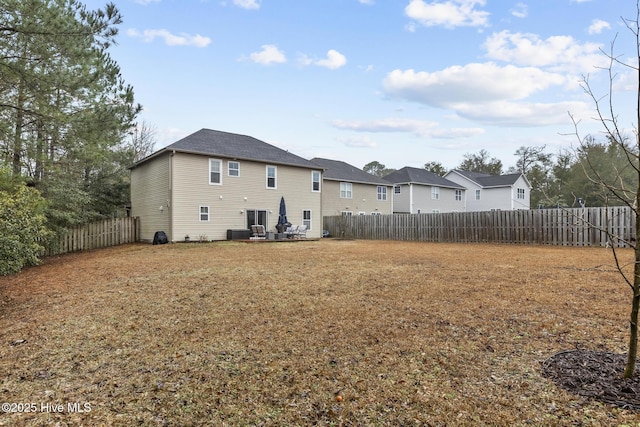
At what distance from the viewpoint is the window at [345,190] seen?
26.8 metres

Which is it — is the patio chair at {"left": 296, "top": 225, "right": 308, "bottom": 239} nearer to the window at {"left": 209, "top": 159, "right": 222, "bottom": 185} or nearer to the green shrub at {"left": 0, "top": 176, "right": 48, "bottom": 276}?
the window at {"left": 209, "top": 159, "right": 222, "bottom": 185}

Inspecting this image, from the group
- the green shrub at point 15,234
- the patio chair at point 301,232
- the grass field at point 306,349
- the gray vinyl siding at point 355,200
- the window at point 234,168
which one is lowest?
the grass field at point 306,349

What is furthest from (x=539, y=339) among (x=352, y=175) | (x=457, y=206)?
(x=457, y=206)

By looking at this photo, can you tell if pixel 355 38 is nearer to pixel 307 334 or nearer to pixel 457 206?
pixel 307 334

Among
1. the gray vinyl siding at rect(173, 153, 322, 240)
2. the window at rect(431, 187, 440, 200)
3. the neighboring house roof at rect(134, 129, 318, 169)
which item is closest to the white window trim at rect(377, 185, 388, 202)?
the window at rect(431, 187, 440, 200)

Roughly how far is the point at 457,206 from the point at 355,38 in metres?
26.1

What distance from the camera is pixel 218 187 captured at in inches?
724

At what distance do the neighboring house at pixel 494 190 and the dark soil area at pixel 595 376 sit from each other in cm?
3496

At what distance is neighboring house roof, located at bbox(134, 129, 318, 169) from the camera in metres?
17.7

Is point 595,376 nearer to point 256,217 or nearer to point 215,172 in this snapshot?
point 215,172

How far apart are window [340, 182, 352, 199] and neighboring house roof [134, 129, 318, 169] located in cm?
508

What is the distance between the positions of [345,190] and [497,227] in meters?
12.6

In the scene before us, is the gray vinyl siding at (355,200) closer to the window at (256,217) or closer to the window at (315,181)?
the window at (315,181)

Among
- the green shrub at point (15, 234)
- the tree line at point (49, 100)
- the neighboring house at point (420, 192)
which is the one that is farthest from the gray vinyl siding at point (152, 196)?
the neighboring house at point (420, 192)
